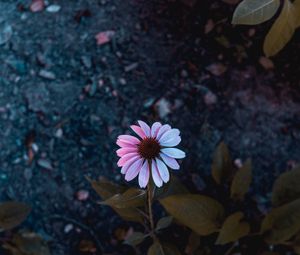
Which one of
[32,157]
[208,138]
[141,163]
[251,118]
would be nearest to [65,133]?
[32,157]

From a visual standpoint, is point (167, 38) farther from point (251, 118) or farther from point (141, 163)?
point (141, 163)

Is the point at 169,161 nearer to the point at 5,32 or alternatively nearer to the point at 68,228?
the point at 68,228

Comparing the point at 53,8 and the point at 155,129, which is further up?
the point at 155,129

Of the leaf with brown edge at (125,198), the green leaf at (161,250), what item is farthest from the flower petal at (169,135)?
the green leaf at (161,250)

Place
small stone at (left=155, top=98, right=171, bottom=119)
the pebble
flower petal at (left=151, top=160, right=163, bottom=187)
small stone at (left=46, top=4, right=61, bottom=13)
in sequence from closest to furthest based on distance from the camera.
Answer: flower petal at (left=151, top=160, right=163, bottom=187) < the pebble < small stone at (left=155, top=98, right=171, bottom=119) < small stone at (left=46, top=4, right=61, bottom=13)

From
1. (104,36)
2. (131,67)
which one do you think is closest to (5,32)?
(104,36)

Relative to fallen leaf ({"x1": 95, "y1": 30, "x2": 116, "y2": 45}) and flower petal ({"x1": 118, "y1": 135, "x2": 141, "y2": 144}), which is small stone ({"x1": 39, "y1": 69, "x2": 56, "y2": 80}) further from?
flower petal ({"x1": 118, "y1": 135, "x2": 141, "y2": 144})

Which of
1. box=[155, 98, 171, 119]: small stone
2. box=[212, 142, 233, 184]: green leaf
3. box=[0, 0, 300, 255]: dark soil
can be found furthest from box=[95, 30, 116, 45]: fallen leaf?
box=[212, 142, 233, 184]: green leaf
